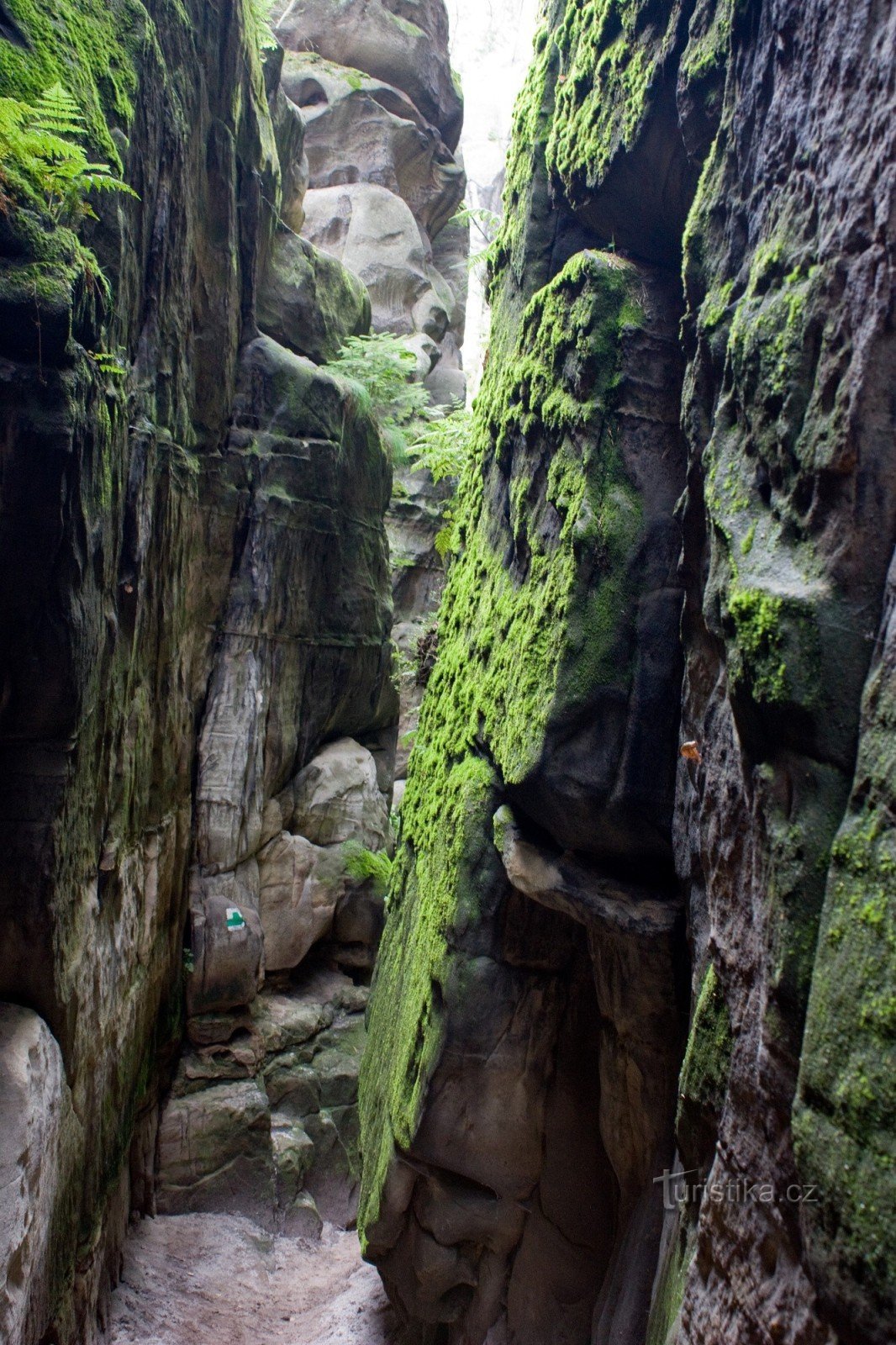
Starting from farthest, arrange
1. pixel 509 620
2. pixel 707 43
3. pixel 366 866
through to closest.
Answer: pixel 366 866 → pixel 509 620 → pixel 707 43

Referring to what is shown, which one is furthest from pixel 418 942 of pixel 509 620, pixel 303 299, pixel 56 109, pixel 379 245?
pixel 379 245

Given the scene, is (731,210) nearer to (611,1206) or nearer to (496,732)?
(496,732)

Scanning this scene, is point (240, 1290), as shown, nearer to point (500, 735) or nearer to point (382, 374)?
point (500, 735)

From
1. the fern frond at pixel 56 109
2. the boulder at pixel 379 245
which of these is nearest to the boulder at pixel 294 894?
the fern frond at pixel 56 109

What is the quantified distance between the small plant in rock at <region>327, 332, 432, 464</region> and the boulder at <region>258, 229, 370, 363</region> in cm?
26

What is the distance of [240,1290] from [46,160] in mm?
8244

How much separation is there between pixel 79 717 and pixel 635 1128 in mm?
3455

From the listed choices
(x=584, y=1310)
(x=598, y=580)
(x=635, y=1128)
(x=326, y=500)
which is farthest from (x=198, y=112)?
(x=584, y=1310)

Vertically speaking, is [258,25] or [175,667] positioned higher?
[258,25]

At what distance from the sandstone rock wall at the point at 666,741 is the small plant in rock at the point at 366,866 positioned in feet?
10.7

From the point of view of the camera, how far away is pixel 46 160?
13.7 feet

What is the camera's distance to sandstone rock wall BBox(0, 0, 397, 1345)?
432cm

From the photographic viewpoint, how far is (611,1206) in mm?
4574

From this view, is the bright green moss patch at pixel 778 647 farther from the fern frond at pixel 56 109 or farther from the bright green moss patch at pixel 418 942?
the fern frond at pixel 56 109
